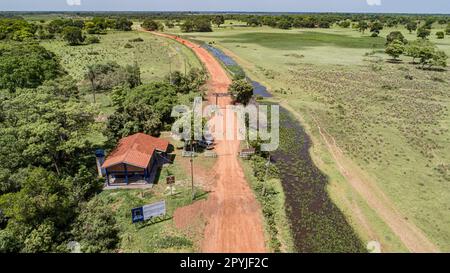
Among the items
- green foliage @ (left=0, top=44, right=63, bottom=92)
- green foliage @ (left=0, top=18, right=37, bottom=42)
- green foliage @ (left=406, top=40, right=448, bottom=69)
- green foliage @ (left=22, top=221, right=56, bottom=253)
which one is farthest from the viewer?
green foliage @ (left=0, top=18, right=37, bottom=42)

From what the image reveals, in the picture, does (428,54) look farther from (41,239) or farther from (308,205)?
(41,239)

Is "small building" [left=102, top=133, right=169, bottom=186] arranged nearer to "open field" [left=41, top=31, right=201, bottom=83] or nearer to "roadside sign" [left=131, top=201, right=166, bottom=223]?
"roadside sign" [left=131, top=201, right=166, bottom=223]

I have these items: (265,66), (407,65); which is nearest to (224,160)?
(265,66)

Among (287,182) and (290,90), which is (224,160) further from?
(290,90)

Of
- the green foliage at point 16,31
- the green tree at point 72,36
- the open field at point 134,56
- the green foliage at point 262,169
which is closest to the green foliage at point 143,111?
the green foliage at point 262,169

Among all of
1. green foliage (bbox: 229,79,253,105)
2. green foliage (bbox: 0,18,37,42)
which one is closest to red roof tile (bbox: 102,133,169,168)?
green foliage (bbox: 229,79,253,105)

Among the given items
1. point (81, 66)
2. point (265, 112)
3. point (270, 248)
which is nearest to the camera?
point (270, 248)
